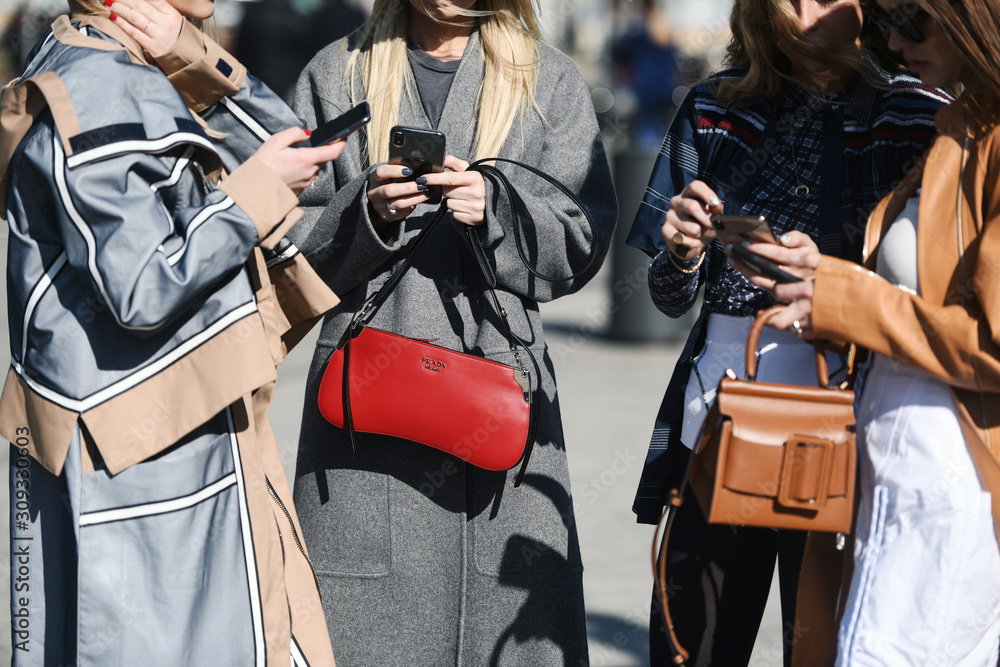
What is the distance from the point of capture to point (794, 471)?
1.87 metres

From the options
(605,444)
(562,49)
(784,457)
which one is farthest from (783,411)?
(562,49)

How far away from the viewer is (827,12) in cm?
226

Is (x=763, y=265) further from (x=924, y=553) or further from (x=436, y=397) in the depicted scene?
(x=436, y=397)

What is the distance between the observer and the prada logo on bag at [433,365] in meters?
2.36

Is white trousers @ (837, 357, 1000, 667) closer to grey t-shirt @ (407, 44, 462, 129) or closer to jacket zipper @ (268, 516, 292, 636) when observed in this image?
jacket zipper @ (268, 516, 292, 636)

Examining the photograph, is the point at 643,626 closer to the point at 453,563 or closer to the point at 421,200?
the point at 453,563

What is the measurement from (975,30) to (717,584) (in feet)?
4.10

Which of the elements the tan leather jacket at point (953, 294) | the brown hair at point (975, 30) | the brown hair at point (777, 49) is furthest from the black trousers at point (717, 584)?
the brown hair at point (975, 30)

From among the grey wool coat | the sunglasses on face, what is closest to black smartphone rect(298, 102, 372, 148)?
the grey wool coat

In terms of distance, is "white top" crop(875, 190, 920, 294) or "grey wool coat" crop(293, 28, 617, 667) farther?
"grey wool coat" crop(293, 28, 617, 667)

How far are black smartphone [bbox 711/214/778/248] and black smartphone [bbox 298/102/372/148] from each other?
28.3 inches

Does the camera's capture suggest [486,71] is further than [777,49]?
Yes

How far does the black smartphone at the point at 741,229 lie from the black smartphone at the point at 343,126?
72cm

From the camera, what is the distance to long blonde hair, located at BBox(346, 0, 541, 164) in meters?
2.55
